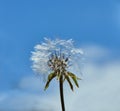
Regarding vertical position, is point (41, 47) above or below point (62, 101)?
above

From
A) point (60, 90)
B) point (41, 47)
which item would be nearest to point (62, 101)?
point (60, 90)

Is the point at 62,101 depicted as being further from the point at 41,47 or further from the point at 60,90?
the point at 41,47
